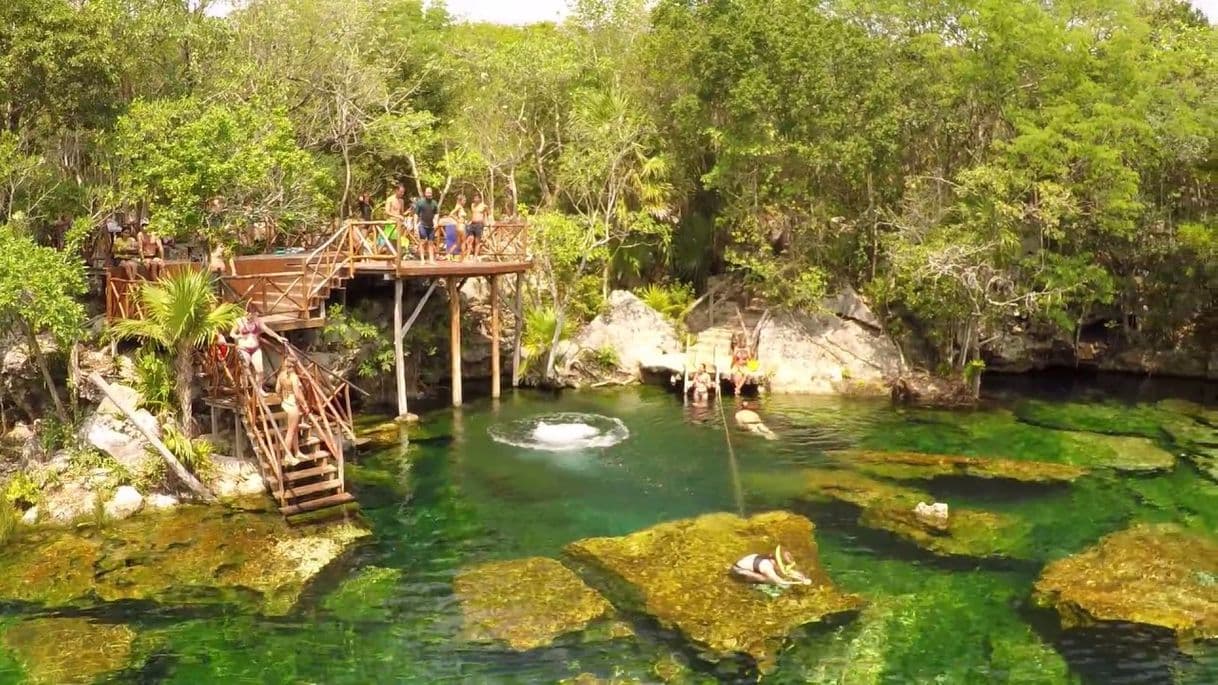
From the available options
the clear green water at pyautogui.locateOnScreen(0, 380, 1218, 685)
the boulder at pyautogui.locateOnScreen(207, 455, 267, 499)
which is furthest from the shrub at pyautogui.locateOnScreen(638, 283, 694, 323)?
the boulder at pyautogui.locateOnScreen(207, 455, 267, 499)

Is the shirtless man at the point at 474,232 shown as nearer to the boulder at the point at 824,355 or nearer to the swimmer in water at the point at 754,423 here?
the swimmer in water at the point at 754,423

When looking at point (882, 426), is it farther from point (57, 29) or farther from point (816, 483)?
point (57, 29)

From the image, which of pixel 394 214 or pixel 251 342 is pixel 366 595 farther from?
pixel 394 214

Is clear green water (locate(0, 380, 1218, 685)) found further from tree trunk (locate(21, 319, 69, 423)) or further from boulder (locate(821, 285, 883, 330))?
tree trunk (locate(21, 319, 69, 423))

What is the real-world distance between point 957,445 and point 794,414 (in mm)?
5021

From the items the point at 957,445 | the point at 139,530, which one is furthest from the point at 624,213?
the point at 139,530

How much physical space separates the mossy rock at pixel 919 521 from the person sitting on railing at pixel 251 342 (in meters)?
12.0

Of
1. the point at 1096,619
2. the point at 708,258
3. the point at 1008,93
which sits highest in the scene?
the point at 1008,93

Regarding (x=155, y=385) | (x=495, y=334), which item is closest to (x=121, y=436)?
(x=155, y=385)

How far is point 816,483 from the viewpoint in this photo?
75.4ft

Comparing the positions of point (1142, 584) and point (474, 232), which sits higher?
point (474, 232)

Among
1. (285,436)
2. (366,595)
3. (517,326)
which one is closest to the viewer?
(366,595)

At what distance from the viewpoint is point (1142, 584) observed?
17141mm

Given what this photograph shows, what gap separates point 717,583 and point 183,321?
40.0ft
